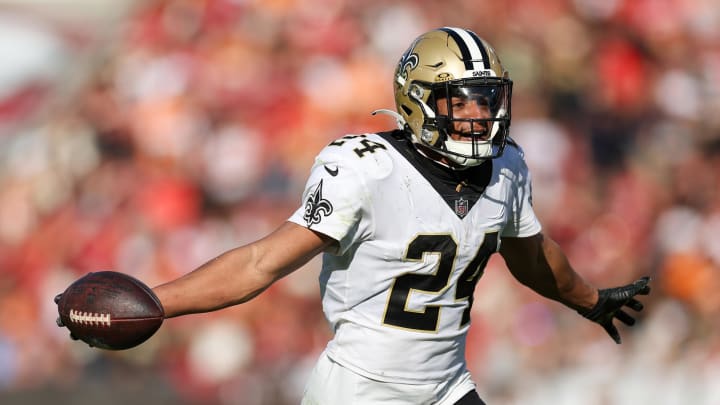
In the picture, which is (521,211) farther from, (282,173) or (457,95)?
(282,173)

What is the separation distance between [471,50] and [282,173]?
128 inches

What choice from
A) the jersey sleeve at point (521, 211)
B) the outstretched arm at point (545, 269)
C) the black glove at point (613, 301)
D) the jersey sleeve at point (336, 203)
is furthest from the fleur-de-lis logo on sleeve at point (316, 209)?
the black glove at point (613, 301)

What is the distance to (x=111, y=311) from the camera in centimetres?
260

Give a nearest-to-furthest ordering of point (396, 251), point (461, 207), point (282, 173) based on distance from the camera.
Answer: point (396, 251), point (461, 207), point (282, 173)

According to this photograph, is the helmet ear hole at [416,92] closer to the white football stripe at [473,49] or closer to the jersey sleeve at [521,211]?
the white football stripe at [473,49]

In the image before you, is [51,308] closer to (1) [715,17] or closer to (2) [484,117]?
(2) [484,117]

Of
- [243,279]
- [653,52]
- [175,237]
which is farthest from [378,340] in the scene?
[653,52]

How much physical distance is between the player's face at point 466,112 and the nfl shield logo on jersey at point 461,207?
0.18 meters

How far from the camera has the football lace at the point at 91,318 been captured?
2594 mm

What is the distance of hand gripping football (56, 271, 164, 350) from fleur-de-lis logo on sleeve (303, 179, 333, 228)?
460 millimetres

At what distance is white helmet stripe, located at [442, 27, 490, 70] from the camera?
3.02m

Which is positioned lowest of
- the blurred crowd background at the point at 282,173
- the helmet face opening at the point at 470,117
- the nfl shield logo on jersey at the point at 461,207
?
the blurred crowd background at the point at 282,173

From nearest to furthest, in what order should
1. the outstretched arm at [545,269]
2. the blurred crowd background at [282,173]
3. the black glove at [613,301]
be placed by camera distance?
the outstretched arm at [545,269] → the black glove at [613,301] → the blurred crowd background at [282,173]

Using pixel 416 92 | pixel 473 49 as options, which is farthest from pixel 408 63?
pixel 473 49
